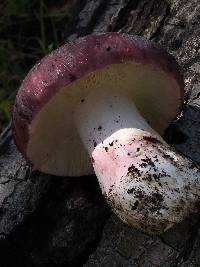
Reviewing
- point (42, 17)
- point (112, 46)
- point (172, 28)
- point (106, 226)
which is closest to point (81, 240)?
point (106, 226)

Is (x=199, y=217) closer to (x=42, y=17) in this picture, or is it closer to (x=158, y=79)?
(x=158, y=79)

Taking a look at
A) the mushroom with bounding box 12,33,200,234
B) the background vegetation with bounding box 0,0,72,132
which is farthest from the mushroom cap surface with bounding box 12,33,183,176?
the background vegetation with bounding box 0,0,72,132

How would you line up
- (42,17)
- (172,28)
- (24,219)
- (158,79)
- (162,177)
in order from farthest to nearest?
(42,17) < (172,28) < (24,219) < (158,79) < (162,177)

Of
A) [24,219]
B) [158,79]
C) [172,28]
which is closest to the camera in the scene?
[158,79]

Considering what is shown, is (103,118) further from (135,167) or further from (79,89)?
(135,167)

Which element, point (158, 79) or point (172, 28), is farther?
point (172, 28)

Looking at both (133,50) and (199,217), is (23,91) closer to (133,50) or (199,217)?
(133,50)

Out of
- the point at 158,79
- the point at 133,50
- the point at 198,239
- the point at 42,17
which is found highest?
the point at 133,50

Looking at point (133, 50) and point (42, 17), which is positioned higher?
point (133, 50)
